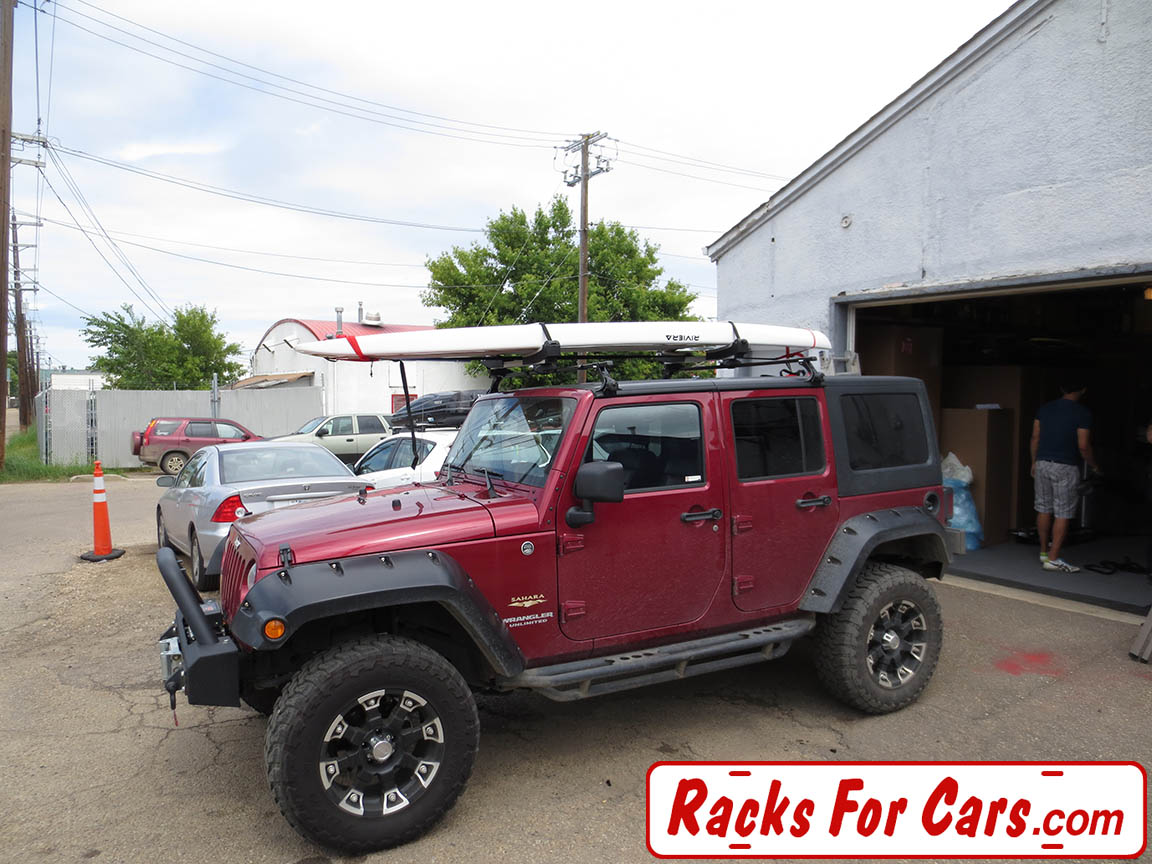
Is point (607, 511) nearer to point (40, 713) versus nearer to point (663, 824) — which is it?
point (663, 824)

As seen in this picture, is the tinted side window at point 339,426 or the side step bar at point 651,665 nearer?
the side step bar at point 651,665

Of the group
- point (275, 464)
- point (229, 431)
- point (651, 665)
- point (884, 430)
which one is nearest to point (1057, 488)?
point (884, 430)

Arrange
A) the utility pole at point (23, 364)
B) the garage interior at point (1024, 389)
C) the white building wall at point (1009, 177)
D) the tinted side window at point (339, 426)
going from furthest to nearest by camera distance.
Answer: the utility pole at point (23, 364), the tinted side window at point (339, 426), the garage interior at point (1024, 389), the white building wall at point (1009, 177)

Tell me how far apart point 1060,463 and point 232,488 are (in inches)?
311

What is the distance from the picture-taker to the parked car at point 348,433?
18.2m

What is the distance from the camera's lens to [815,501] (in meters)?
4.28

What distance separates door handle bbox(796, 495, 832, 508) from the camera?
4.23 meters

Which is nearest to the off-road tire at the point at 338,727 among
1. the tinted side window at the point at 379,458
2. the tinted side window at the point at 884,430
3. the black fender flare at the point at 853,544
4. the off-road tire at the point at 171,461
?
→ the black fender flare at the point at 853,544

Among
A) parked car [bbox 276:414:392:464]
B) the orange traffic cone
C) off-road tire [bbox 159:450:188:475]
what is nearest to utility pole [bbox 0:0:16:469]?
off-road tire [bbox 159:450:188:475]

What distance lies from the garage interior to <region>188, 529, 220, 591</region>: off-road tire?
7.07 metres

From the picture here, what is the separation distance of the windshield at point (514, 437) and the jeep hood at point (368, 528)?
1.12ft

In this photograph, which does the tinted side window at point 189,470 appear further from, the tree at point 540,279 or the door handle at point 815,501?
the tree at point 540,279

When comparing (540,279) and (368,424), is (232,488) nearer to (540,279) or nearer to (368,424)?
(368,424)

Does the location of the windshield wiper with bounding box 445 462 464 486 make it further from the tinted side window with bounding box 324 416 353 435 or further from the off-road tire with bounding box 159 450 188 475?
the off-road tire with bounding box 159 450 188 475
